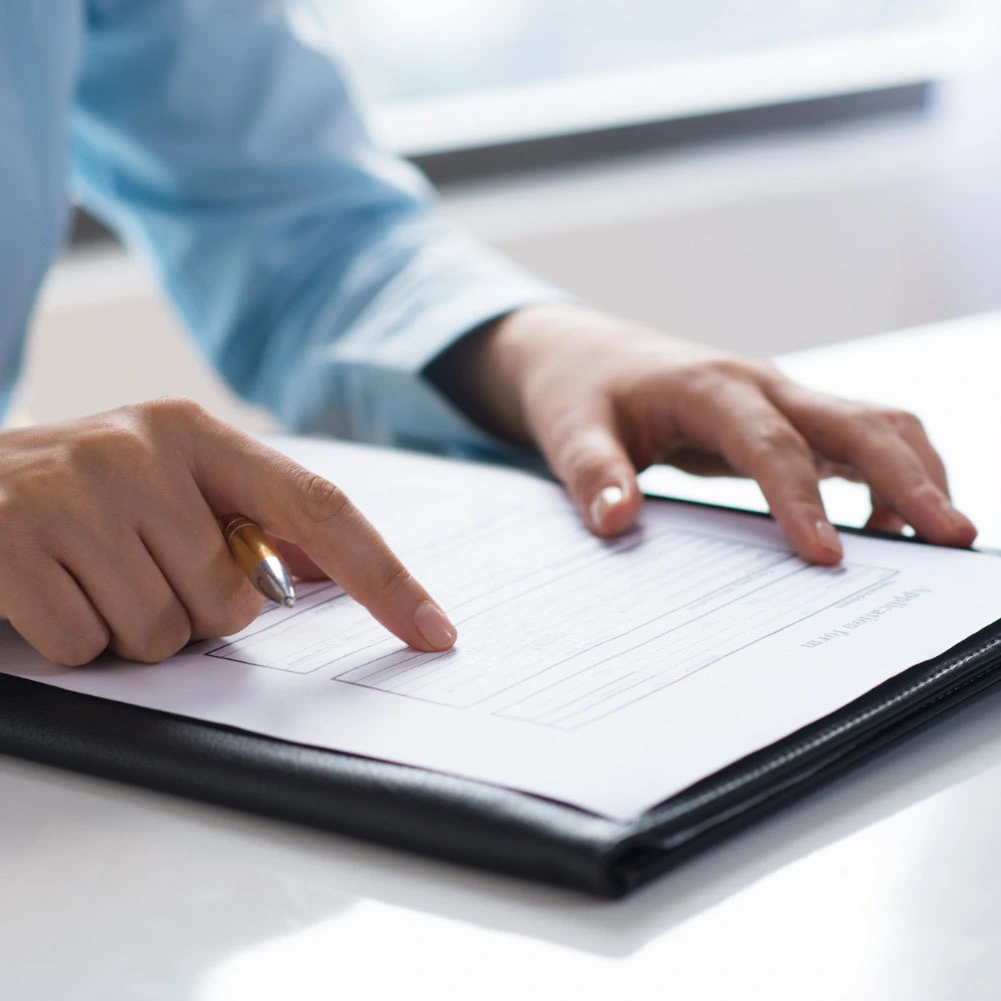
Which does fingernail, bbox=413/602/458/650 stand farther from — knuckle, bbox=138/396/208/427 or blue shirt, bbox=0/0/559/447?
blue shirt, bbox=0/0/559/447

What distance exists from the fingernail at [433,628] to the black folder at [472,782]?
8 cm

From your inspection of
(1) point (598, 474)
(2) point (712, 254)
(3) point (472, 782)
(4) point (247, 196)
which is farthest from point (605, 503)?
(2) point (712, 254)

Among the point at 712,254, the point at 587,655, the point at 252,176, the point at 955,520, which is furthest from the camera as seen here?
the point at 712,254

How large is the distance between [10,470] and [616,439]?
31cm

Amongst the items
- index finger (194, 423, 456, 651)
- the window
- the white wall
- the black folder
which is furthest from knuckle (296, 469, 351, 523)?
the window

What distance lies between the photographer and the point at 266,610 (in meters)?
0.54

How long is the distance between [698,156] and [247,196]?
4.01 ft

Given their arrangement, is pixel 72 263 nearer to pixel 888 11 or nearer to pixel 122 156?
pixel 122 156

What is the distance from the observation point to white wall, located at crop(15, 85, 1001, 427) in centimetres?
174

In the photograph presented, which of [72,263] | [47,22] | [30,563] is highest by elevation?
[47,22]

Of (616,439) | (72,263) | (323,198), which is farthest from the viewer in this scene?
(72,263)

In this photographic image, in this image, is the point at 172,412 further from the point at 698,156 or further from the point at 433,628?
the point at 698,156

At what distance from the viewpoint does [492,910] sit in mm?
354

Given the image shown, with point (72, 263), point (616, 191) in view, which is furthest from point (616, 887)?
point (616, 191)
